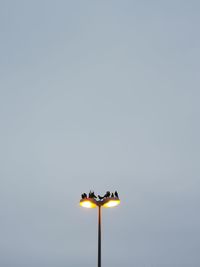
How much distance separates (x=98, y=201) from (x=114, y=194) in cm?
65

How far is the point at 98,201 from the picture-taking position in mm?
20906

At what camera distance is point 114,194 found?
20922 mm
